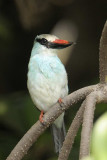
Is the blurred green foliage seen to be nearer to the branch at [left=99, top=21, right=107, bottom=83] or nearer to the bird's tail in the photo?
the branch at [left=99, top=21, right=107, bottom=83]

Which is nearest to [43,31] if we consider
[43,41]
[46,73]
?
[43,41]

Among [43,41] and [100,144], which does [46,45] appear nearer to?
[43,41]

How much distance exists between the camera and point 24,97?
11.1 feet

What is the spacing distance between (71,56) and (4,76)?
0.85 m

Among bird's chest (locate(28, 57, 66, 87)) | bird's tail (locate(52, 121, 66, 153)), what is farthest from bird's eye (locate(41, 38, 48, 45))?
bird's tail (locate(52, 121, 66, 153))

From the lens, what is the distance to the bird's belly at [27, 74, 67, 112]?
262cm

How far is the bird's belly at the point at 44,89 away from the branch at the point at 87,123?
117 cm

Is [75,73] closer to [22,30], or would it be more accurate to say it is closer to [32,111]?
[22,30]

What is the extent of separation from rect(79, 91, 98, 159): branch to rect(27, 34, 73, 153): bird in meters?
1.12

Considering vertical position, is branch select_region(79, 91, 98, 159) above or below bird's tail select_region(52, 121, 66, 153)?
above

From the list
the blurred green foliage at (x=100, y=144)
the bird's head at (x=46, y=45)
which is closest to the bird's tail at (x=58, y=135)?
the bird's head at (x=46, y=45)

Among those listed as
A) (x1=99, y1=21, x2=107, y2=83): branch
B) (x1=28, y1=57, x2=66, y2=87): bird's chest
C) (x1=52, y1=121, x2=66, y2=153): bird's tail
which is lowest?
(x1=52, y1=121, x2=66, y2=153): bird's tail

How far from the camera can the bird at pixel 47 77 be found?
2.62m

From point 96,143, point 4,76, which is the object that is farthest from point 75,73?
point 96,143
